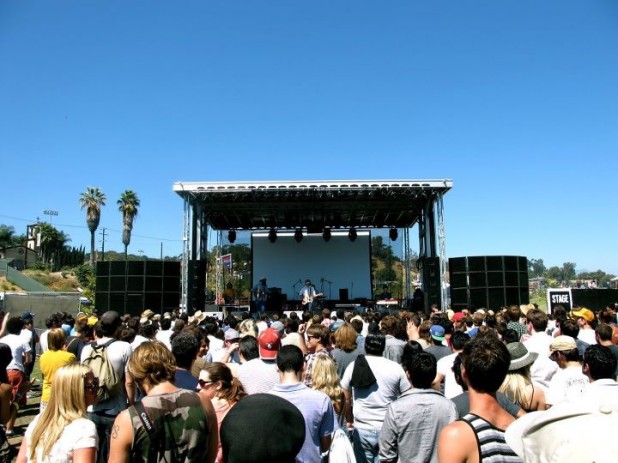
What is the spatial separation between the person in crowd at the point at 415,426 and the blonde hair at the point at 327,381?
710 millimetres

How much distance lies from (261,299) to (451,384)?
13639 mm

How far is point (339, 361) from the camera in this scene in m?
4.50

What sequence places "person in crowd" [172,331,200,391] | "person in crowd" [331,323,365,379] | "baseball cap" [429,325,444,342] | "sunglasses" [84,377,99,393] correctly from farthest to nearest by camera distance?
"baseball cap" [429,325,444,342], "person in crowd" [331,323,365,379], "person in crowd" [172,331,200,391], "sunglasses" [84,377,99,393]

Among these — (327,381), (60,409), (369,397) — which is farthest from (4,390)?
(369,397)

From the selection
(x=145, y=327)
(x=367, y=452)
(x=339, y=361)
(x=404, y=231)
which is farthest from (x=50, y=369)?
(x=404, y=231)

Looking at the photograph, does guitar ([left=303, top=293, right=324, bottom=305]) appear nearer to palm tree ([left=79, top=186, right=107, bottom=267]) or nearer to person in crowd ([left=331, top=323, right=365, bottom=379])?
person in crowd ([left=331, top=323, right=365, bottom=379])

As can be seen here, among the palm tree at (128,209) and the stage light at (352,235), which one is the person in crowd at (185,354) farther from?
the palm tree at (128,209)

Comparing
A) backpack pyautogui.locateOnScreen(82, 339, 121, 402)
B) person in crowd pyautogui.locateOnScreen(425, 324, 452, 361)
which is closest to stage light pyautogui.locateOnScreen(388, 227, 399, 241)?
person in crowd pyautogui.locateOnScreen(425, 324, 452, 361)

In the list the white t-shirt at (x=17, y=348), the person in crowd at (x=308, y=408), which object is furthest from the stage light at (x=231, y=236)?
the person in crowd at (x=308, y=408)

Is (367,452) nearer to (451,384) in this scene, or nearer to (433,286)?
(451,384)

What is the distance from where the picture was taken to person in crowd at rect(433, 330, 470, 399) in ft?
11.8

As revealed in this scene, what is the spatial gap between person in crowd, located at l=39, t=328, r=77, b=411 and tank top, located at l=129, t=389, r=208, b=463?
290cm

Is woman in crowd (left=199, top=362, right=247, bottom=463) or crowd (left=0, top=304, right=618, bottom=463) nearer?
crowd (left=0, top=304, right=618, bottom=463)

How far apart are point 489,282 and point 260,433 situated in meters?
13.7
